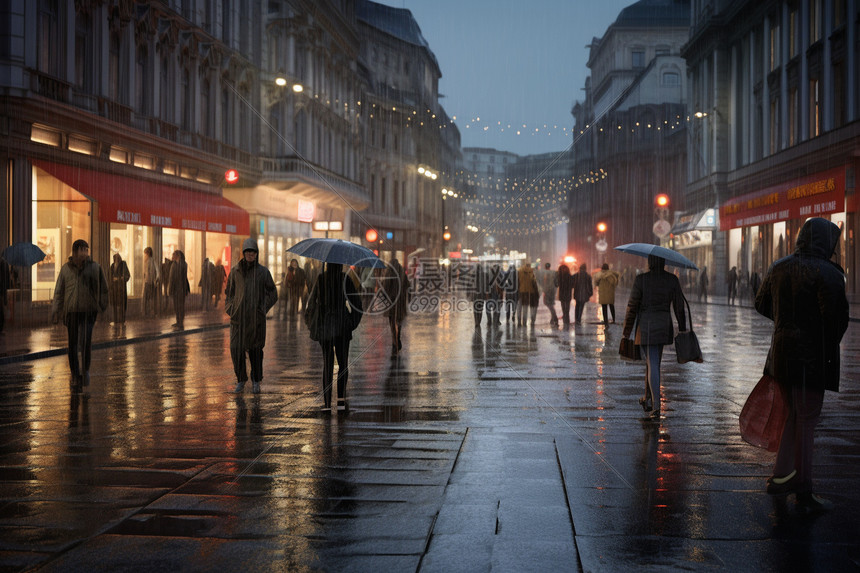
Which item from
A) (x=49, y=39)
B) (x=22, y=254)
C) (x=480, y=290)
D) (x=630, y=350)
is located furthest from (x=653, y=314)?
(x=49, y=39)

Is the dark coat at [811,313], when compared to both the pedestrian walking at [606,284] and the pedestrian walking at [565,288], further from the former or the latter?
the pedestrian walking at [565,288]

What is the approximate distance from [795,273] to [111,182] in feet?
74.7

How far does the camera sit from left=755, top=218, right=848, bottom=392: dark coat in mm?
6074

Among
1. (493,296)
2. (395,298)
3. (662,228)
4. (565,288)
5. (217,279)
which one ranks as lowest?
(493,296)

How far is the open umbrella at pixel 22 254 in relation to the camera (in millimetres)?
19891

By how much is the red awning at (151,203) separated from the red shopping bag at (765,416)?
20.3 meters

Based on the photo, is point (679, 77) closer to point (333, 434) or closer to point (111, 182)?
point (111, 182)

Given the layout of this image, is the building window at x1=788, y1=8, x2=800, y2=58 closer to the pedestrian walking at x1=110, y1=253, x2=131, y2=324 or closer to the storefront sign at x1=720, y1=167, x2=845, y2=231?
the storefront sign at x1=720, y1=167, x2=845, y2=231

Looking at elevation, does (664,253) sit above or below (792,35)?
below

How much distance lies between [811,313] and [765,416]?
805 mm

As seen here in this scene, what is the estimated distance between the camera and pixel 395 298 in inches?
674

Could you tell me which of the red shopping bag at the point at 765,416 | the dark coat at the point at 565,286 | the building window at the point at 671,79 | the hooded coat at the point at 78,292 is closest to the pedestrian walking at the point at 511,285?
the dark coat at the point at 565,286

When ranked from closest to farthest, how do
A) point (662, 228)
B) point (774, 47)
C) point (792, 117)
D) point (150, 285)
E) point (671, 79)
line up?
1. point (150, 285)
2. point (662, 228)
3. point (792, 117)
4. point (774, 47)
5. point (671, 79)

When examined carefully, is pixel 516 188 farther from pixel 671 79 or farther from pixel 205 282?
pixel 205 282
